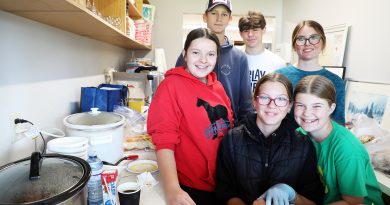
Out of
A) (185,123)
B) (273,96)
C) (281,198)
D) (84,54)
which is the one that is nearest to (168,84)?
(185,123)

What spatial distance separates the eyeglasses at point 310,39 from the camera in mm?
1474

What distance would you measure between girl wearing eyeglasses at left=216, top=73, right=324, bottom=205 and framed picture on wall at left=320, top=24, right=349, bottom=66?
5.34ft

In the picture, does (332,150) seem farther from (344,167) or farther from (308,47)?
(308,47)

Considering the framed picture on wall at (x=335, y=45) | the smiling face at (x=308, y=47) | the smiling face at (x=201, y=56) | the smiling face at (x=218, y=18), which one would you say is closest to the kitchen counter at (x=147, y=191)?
the smiling face at (x=201, y=56)

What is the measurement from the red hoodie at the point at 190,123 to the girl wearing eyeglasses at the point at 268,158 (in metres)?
0.06

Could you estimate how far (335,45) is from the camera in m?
2.49

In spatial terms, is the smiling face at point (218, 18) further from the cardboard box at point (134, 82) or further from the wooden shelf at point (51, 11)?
the cardboard box at point (134, 82)

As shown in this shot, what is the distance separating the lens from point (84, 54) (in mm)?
1768

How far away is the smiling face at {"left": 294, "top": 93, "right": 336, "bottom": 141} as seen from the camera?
44.9 inches

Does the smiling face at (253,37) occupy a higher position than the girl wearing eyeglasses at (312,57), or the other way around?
the smiling face at (253,37)

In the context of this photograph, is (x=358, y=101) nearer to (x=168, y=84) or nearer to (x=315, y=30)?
(x=315, y=30)

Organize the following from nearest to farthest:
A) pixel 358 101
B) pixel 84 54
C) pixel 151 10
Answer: pixel 84 54 → pixel 358 101 → pixel 151 10

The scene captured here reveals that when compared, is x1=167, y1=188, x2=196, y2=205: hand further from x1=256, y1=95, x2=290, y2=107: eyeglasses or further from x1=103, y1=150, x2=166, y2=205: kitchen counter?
x1=256, y1=95, x2=290, y2=107: eyeglasses

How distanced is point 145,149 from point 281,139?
0.77 m
